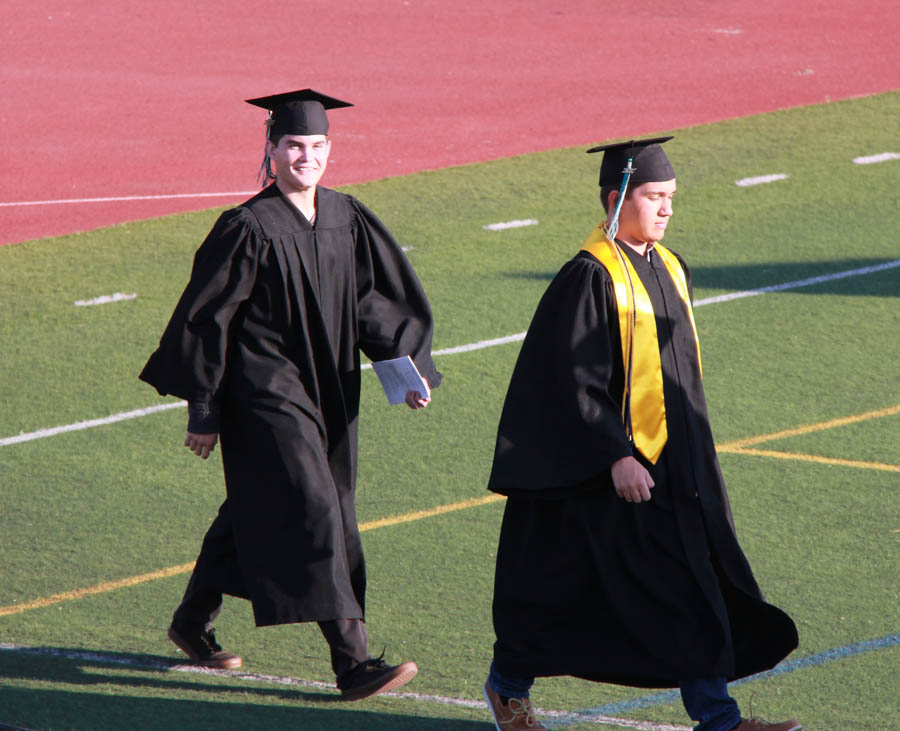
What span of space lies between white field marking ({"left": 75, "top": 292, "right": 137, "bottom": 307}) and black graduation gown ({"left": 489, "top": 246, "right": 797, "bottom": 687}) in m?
6.58

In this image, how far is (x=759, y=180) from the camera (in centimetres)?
1404

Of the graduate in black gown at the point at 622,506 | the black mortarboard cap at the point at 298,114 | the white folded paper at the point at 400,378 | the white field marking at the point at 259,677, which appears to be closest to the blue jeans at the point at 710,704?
the graduate in black gown at the point at 622,506

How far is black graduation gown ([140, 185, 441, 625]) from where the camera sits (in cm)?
526

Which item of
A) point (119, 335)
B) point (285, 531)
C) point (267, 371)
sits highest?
point (267, 371)

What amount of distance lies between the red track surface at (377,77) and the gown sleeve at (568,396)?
8933 millimetres

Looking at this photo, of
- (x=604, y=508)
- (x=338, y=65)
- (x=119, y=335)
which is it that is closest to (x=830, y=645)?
(x=604, y=508)

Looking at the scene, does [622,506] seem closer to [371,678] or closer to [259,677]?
[371,678]

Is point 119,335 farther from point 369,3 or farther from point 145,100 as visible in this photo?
point 369,3

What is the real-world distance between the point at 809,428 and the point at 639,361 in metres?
3.71

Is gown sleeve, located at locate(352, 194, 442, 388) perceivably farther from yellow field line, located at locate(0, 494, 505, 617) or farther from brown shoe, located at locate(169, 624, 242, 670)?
yellow field line, located at locate(0, 494, 505, 617)

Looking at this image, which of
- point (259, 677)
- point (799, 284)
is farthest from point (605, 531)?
point (799, 284)

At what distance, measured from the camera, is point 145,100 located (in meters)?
18.2

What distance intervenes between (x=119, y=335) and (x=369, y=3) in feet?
48.9

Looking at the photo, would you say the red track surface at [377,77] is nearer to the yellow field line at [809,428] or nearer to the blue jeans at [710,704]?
the yellow field line at [809,428]
